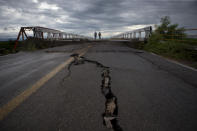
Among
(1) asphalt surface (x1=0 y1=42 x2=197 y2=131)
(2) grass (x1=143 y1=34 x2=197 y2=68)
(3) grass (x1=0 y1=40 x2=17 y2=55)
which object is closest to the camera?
(1) asphalt surface (x1=0 y1=42 x2=197 y2=131)

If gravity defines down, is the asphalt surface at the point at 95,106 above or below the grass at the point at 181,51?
below

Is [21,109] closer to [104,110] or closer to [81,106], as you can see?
[81,106]

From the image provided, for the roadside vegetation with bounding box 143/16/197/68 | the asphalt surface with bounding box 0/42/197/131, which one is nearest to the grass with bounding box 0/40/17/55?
the asphalt surface with bounding box 0/42/197/131

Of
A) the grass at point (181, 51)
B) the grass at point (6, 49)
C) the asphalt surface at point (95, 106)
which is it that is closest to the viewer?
the asphalt surface at point (95, 106)

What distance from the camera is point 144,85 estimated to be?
8.14ft

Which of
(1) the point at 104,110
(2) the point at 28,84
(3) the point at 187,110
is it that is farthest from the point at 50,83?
(3) the point at 187,110

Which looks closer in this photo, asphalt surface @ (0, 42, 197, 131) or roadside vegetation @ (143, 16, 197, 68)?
asphalt surface @ (0, 42, 197, 131)

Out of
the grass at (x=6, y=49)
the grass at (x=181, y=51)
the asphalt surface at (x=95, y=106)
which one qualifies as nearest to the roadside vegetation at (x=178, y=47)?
the grass at (x=181, y=51)

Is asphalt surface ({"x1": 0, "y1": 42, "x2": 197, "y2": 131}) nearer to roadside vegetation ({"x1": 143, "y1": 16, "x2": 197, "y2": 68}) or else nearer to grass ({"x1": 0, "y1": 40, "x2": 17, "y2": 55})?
roadside vegetation ({"x1": 143, "y1": 16, "x2": 197, "y2": 68})

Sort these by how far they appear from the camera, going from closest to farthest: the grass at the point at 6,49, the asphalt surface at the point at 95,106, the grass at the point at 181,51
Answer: the asphalt surface at the point at 95,106
the grass at the point at 181,51
the grass at the point at 6,49

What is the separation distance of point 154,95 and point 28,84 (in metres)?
2.47

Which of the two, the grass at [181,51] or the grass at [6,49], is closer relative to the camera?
the grass at [181,51]

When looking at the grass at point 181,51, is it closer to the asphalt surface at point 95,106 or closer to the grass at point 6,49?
the asphalt surface at point 95,106

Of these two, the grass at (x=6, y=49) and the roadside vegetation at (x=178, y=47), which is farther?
the grass at (x=6, y=49)
